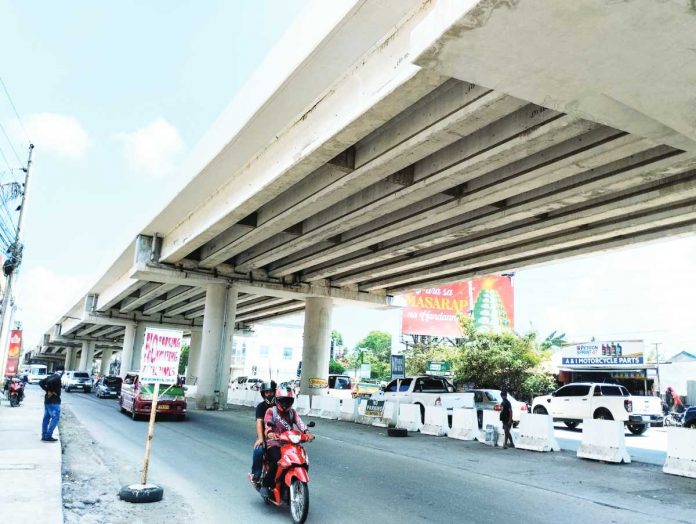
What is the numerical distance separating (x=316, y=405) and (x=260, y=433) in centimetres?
1860

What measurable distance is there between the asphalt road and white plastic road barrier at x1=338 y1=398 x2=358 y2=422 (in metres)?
6.80

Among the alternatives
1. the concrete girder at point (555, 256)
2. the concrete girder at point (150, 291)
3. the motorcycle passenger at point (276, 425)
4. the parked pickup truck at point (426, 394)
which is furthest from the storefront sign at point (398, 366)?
the motorcycle passenger at point (276, 425)

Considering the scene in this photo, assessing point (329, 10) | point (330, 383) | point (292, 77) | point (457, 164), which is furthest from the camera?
point (330, 383)

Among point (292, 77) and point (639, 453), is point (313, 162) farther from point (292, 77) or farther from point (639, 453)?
point (639, 453)

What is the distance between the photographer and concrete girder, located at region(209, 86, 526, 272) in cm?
976

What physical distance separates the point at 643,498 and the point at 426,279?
20183mm

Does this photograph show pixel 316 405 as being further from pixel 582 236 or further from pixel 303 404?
pixel 582 236

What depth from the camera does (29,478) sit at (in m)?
7.98

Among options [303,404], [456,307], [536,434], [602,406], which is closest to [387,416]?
[536,434]

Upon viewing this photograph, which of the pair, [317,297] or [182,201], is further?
[317,297]

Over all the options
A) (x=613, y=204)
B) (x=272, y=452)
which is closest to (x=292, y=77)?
(x=272, y=452)

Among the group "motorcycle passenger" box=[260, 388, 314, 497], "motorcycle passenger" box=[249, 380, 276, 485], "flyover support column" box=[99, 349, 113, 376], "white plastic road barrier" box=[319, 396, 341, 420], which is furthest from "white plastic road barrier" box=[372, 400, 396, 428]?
"flyover support column" box=[99, 349, 113, 376]

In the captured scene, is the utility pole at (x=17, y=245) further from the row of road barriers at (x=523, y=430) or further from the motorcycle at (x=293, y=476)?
the motorcycle at (x=293, y=476)

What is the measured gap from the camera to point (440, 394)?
19.5 metres
